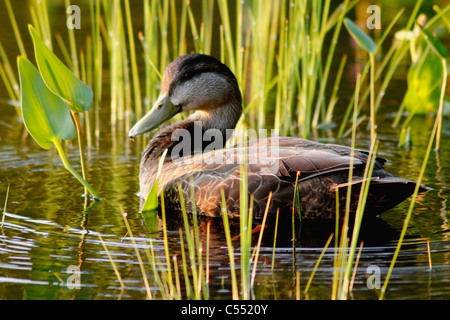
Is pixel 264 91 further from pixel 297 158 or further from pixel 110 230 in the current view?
pixel 110 230

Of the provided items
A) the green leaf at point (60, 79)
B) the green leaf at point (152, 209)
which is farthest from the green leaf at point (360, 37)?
the green leaf at point (60, 79)

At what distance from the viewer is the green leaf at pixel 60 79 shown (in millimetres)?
4895

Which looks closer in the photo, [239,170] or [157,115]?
[239,170]

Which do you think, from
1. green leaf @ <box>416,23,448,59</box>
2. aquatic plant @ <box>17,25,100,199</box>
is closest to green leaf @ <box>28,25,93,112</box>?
aquatic plant @ <box>17,25,100,199</box>

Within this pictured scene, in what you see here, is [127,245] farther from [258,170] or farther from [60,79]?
[60,79]

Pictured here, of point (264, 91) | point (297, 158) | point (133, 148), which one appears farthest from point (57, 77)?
point (264, 91)

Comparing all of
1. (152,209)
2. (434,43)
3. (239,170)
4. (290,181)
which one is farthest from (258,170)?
(434,43)

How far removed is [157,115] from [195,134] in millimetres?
428

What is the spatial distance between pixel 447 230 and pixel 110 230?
2.37 m

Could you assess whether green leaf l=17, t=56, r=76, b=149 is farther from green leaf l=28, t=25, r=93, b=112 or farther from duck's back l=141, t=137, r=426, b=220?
duck's back l=141, t=137, r=426, b=220

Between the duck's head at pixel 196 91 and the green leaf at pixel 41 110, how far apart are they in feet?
2.88

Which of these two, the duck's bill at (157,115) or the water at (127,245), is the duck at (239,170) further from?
the water at (127,245)

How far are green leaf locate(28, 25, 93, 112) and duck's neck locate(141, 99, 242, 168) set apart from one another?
3.28ft

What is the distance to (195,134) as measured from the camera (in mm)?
6230
